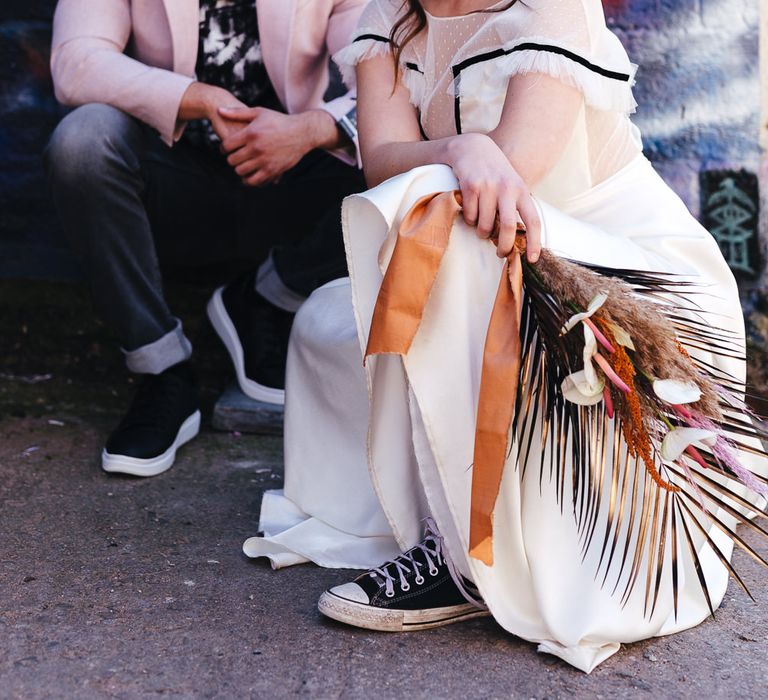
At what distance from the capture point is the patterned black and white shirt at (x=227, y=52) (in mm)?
2680

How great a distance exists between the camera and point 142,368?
258 centimetres

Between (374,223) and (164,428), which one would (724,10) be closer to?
(374,223)

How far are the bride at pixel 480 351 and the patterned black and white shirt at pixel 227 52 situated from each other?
777 mm

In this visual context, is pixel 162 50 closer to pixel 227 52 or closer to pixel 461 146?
pixel 227 52

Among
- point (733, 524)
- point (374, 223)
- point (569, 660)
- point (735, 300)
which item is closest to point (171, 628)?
point (569, 660)

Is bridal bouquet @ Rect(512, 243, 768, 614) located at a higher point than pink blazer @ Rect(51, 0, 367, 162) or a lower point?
lower

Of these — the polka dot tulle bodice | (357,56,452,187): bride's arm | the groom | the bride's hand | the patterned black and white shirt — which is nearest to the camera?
the bride's hand

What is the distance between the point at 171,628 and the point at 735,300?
1216 mm

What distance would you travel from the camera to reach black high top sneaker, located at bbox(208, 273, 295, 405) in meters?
2.75

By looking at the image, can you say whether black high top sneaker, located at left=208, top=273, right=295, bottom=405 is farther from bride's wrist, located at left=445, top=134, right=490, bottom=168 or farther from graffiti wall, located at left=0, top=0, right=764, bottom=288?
bride's wrist, located at left=445, top=134, right=490, bottom=168

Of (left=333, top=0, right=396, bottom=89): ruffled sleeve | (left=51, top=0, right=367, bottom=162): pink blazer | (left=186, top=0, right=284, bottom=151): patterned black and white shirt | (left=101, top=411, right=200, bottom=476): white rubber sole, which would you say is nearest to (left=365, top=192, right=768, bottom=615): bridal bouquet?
(left=333, top=0, right=396, bottom=89): ruffled sleeve

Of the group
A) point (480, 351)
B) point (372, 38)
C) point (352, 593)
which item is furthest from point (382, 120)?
point (352, 593)

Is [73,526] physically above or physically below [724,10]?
below

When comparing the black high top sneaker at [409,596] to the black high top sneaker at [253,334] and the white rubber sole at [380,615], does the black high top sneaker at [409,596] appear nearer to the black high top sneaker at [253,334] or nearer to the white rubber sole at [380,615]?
the white rubber sole at [380,615]
